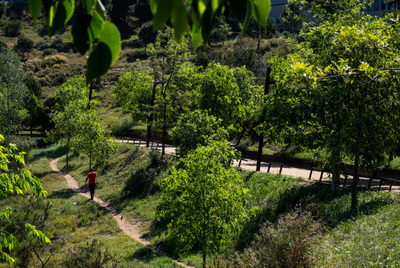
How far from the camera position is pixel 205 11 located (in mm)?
1327

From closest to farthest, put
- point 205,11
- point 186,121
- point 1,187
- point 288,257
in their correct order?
point 205,11, point 1,187, point 288,257, point 186,121

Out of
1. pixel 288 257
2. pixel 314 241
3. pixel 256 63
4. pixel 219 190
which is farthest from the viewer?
pixel 256 63

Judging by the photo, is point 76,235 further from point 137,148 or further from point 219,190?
point 137,148

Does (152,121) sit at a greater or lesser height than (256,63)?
lesser

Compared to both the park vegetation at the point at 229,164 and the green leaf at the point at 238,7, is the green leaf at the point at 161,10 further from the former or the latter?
the green leaf at the point at 238,7

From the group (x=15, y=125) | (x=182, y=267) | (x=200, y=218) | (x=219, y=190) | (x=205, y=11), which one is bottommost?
(x=15, y=125)

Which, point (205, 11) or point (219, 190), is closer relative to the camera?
point (205, 11)

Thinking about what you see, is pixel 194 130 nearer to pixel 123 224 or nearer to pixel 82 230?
pixel 123 224

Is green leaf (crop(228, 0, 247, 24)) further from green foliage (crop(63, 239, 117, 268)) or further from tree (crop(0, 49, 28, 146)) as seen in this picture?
tree (crop(0, 49, 28, 146))

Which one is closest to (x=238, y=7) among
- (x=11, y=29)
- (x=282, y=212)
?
(x=282, y=212)

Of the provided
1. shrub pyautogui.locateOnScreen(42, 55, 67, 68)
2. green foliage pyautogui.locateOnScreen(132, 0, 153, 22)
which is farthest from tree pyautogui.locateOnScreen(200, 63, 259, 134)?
green foliage pyautogui.locateOnScreen(132, 0, 153, 22)

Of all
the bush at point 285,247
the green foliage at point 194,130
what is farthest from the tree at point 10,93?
the bush at point 285,247

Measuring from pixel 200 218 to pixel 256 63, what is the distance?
33192mm

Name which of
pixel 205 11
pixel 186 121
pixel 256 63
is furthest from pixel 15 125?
pixel 205 11
